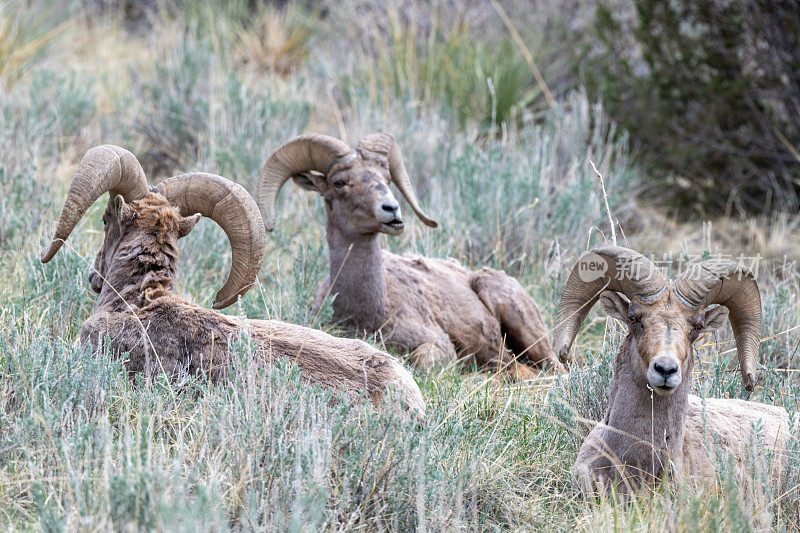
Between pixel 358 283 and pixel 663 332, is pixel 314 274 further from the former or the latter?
pixel 663 332

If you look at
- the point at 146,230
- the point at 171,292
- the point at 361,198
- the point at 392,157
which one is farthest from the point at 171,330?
the point at 392,157

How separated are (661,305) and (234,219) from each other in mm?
2107

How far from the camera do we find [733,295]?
4.13 meters

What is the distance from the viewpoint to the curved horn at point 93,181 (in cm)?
408

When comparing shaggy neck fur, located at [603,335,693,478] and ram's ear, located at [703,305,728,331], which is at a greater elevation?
ram's ear, located at [703,305,728,331]

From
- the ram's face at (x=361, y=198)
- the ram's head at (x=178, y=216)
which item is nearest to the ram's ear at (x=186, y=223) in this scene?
the ram's head at (x=178, y=216)

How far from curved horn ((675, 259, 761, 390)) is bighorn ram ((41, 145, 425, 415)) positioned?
1346 mm

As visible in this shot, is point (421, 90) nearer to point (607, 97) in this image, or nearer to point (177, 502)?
point (607, 97)

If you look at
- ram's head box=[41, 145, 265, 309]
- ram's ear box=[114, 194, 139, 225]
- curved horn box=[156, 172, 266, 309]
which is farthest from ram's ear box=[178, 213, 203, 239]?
ram's ear box=[114, 194, 139, 225]

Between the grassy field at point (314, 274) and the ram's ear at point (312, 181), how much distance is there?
520 millimetres

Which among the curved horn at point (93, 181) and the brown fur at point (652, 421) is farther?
the curved horn at point (93, 181)

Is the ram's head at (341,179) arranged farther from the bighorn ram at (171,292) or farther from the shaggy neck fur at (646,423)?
the shaggy neck fur at (646,423)

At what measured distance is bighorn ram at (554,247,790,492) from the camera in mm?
3959

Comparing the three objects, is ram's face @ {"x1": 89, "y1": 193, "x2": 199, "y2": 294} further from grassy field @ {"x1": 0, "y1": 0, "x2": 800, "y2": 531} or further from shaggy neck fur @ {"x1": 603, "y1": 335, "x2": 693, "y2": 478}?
shaggy neck fur @ {"x1": 603, "y1": 335, "x2": 693, "y2": 478}
